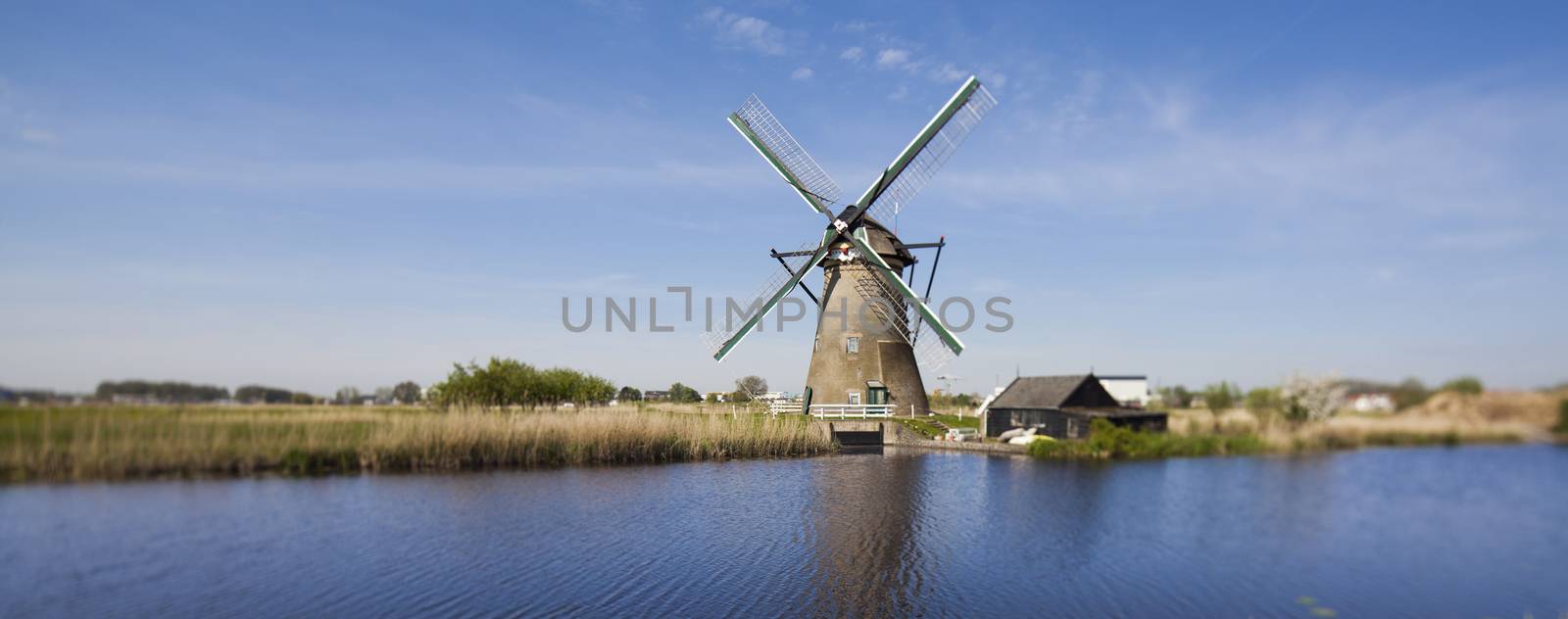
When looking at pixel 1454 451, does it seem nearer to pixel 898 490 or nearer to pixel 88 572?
pixel 898 490

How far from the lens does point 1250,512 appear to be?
11.2 m

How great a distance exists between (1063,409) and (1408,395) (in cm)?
1649

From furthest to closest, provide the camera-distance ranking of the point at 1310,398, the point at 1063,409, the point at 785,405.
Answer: the point at 785,405 → the point at 1063,409 → the point at 1310,398

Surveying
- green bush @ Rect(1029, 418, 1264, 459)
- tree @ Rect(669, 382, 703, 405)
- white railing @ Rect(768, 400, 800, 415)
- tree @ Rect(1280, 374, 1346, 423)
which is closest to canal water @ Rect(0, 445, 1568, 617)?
tree @ Rect(1280, 374, 1346, 423)

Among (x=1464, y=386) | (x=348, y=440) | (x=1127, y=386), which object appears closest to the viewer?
(x=1464, y=386)

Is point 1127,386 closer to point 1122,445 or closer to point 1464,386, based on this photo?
point 1122,445

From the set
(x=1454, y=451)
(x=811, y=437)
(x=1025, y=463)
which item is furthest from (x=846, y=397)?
(x=1454, y=451)

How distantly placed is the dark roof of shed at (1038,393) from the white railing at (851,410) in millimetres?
4239

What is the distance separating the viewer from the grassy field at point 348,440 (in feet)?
31.9

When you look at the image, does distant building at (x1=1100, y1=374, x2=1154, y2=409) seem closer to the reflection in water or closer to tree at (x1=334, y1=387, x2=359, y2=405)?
the reflection in water

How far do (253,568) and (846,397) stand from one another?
22227mm

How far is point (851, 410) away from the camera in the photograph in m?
29.0

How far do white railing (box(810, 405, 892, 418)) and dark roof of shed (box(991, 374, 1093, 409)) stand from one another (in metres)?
4.24

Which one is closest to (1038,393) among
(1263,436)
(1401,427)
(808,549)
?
(1263,436)
